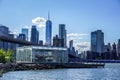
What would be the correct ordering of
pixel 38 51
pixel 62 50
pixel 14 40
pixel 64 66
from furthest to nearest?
pixel 62 50 → pixel 38 51 → pixel 64 66 → pixel 14 40

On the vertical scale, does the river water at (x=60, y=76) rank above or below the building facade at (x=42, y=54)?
below

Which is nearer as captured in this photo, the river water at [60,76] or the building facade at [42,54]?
the river water at [60,76]

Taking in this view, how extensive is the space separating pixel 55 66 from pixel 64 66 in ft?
19.3

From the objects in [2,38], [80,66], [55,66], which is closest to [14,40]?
[2,38]

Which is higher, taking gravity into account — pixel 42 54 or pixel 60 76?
pixel 42 54

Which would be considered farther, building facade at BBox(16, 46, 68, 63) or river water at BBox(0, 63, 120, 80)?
building facade at BBox(16, 46, 68, 63)

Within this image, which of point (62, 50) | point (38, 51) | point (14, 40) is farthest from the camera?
point (62, 50)

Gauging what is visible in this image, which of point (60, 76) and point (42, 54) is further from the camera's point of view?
point (42, 54)

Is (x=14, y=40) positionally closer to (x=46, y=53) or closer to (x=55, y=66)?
(x=55, y=66)

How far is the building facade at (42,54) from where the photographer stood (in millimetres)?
170125

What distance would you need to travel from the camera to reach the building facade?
6698 inches

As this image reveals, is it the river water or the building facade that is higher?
the building facade

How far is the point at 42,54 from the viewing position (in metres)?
174

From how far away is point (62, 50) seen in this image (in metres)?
182
